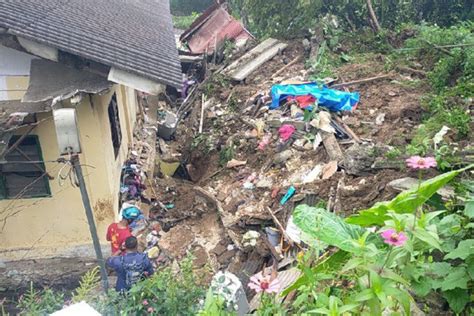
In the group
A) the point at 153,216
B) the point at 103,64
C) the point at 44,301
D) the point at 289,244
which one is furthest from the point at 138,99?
the point at 44,301

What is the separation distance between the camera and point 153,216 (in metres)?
8.50

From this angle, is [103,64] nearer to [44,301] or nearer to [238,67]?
[44,301]

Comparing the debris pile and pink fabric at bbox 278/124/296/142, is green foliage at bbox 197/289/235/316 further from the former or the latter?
→ pink fabric at bbox 278/124/296/142

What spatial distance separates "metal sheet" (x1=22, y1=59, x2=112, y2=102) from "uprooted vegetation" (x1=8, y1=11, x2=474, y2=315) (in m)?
2.69

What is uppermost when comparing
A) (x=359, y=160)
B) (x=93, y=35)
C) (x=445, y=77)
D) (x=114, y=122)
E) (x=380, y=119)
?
(x=93, y=35)

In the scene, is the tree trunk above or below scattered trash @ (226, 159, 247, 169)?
above

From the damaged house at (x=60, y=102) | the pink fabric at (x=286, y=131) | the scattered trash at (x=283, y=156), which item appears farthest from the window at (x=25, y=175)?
the pink fabric at (x=286, y=131)

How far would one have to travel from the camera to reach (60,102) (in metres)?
5.59

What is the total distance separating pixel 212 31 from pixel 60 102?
11426 mm

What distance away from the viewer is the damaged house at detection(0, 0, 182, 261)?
5.62m

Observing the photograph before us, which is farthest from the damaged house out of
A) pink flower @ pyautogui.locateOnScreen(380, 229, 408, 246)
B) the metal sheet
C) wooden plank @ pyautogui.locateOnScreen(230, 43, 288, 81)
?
wooden plank @ pyautogui.locateOnScreen(230, 43, 288, 81)

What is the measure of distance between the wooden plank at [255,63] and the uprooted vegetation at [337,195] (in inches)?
8.9

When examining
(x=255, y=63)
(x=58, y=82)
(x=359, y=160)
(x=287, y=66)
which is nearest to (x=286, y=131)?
(x=359, y=160)

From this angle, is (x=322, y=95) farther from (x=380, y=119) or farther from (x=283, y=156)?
(x=283, y=156)
